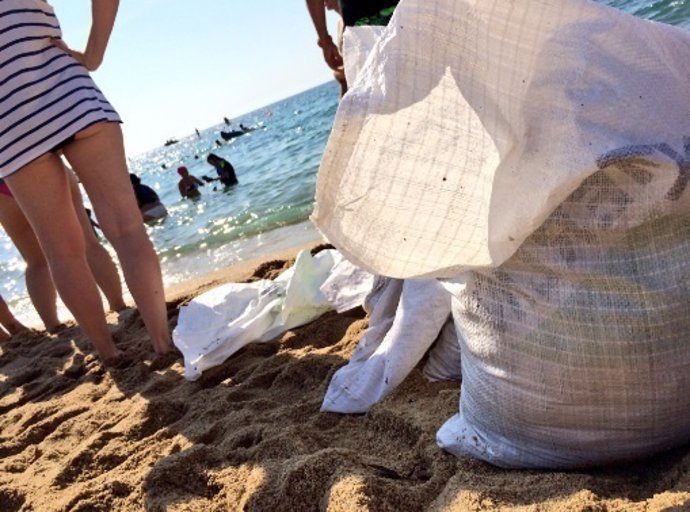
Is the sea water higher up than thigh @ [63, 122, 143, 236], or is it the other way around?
thigh @ [63, 122, 143, 236]

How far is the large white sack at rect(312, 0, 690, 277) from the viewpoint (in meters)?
1.01

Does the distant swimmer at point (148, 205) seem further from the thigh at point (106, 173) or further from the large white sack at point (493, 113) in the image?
the large white sack at point (493, 113)

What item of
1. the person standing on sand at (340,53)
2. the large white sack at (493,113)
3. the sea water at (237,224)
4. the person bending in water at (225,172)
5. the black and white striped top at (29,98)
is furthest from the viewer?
the person bending in water at (225,172)

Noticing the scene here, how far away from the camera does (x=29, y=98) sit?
2.13 meters

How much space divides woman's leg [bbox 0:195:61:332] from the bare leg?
34cm

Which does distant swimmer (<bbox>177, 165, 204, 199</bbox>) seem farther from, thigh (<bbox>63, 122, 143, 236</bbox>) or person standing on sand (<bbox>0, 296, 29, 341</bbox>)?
thigh (<bbox>63, 122, 143, 236</bbox>)

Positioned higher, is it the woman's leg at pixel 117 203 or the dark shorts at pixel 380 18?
the dark shorts at pixel 380 18

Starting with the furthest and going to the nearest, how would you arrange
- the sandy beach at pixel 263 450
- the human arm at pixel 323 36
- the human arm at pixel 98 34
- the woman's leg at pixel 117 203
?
the human arm at pixel 323 36 < the human arm at pixel 98 34 < the woman's leg at pixel 117 203 < the sandy beach at pixel 263 450

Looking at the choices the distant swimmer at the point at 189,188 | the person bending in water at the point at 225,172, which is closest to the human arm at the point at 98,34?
the person bending in water at the point at 225,172

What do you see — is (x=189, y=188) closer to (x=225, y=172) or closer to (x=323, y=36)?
(x=225, y=172)

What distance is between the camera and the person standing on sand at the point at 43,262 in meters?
3.22

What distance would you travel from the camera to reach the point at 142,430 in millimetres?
1925

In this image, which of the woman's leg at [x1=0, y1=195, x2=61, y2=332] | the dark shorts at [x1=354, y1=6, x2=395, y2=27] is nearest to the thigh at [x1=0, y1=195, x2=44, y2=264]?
the woman's leg at [x1=0, y1=195, x2=61, y2=332]

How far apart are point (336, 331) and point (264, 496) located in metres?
1.00
